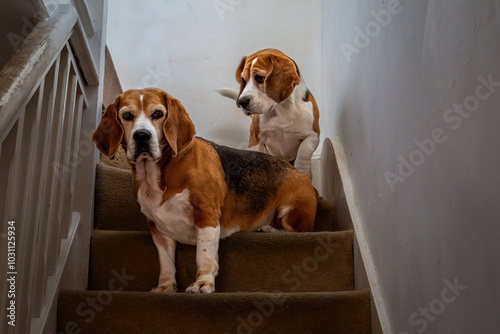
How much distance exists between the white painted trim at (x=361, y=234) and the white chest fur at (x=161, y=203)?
60 cm

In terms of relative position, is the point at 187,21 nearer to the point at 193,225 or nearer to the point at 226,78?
the point at 226,78

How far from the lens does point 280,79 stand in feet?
8.69

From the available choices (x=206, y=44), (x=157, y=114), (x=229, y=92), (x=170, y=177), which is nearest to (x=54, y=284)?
(x=170, y=177)

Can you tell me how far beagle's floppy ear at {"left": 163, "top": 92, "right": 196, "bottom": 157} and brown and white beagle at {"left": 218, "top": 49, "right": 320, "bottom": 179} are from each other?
1.95ft

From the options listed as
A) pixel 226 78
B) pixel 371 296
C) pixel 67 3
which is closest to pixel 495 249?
pixel 371 296

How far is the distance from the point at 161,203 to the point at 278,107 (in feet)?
3.18

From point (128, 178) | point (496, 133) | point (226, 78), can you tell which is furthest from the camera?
point (226, 78)

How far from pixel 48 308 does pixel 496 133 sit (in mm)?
1316

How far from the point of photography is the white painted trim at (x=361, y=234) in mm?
1744

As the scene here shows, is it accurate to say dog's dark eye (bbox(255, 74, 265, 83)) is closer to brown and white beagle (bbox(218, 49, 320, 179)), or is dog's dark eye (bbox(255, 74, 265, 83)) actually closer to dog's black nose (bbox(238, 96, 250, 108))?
brown and white beagle (bbox(218, 49, 320, 179))

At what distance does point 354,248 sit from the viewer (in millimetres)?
2090

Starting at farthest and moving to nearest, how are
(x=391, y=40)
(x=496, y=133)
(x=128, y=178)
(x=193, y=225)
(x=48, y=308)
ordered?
(x=128, y=178), (x=193, y=225), (x=391, y=40), (x=48, y=308), (x=496, y=133)

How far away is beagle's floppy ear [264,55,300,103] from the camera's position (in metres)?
2.64

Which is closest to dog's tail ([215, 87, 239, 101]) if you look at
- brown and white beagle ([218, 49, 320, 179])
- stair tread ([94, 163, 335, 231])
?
brown and white beagle ([218, 49, 320, 179])
